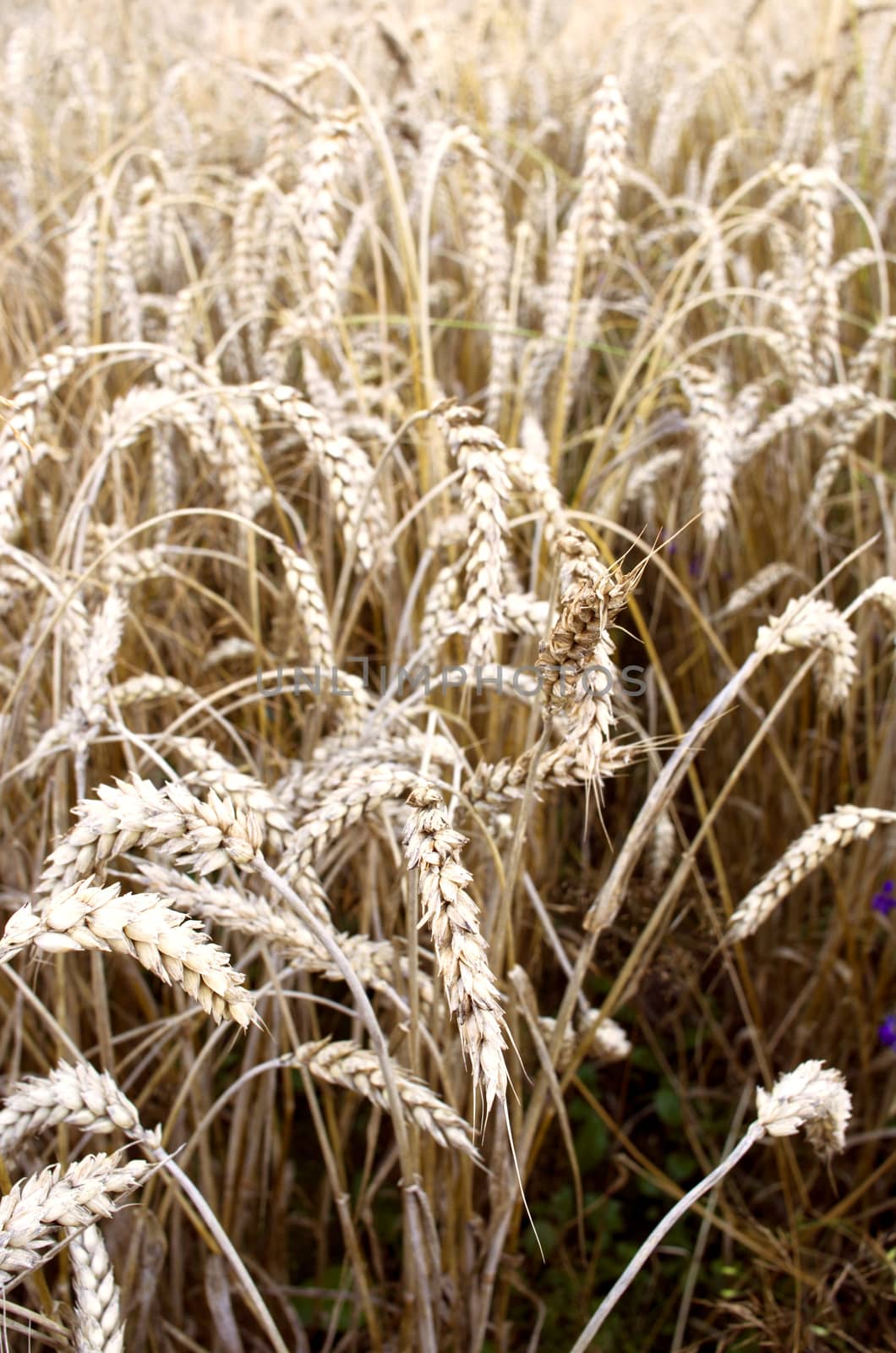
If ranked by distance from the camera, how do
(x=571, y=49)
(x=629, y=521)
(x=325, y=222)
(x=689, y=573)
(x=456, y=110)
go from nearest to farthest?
1. (x=325, y=222)
2. (x=689, y=573)
3. (x=629, y=521)
4. (x=456, y=110)
5. (x=571, y=49)

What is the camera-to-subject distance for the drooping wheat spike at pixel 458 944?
704 mm

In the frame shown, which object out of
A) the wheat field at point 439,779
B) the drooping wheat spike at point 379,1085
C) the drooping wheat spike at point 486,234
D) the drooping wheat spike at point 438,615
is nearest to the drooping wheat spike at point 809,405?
the wheat field at point 439,779

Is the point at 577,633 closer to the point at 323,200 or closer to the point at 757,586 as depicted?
the point at 323,200

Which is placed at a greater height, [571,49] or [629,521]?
[571,49]

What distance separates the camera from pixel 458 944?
0.74 meters

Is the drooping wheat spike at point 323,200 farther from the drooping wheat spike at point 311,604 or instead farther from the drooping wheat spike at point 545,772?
the drooping wheat spike at point 545,772

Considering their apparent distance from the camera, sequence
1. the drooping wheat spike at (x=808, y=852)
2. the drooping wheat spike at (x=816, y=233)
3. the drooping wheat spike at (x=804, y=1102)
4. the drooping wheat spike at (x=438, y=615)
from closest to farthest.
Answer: the drooping wheat spike at (x=804, y=1102)
the drooping wheat spike at (x=808, y=852)
the drooping wheat spike at (x=438, y=615)
the drooping wheat spike at (x=816, y=233)

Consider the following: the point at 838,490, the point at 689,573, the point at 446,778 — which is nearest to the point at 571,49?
the point at 838,490

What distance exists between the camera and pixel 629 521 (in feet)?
7.47

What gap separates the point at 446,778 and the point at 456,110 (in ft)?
5.85

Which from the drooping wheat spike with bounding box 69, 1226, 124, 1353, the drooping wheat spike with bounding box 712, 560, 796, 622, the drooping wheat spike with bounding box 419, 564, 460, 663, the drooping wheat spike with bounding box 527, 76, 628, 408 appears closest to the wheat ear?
the drooping wheat spike with bounding box 69, 1226, 124, 1353

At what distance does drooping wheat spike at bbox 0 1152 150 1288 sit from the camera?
76cm

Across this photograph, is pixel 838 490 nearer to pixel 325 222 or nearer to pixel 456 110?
pixel 456 110

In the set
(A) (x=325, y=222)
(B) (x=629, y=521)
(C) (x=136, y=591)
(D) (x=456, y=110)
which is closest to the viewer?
(A) (x=325, y=222)
